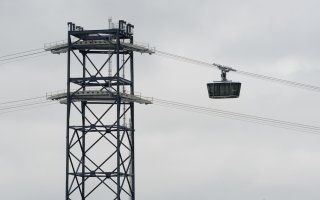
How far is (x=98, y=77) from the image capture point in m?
146

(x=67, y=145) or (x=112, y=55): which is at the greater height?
(x=112, y=55)

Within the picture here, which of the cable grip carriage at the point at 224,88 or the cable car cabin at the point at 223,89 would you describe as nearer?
the cable grip carriage at the point at 224,88

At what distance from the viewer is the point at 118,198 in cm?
14625

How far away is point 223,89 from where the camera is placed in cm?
12269

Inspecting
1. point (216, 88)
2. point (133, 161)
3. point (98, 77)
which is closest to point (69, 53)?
point (98, 77)

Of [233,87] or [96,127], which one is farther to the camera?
[96,127]

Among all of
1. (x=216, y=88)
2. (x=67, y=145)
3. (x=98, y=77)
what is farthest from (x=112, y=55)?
(x=216, y=88)

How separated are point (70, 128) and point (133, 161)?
8813mm

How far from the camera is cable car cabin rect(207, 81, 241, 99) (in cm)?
12244

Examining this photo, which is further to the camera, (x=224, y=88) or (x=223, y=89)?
(x=223, y=89)

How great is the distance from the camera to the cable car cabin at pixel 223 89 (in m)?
122

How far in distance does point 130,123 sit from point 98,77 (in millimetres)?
7937

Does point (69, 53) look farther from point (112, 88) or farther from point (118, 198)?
point (118, 198)

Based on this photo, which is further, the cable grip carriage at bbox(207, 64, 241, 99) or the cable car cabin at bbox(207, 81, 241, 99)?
the cable car cabin at bbox(207, 81, 241, 99)
